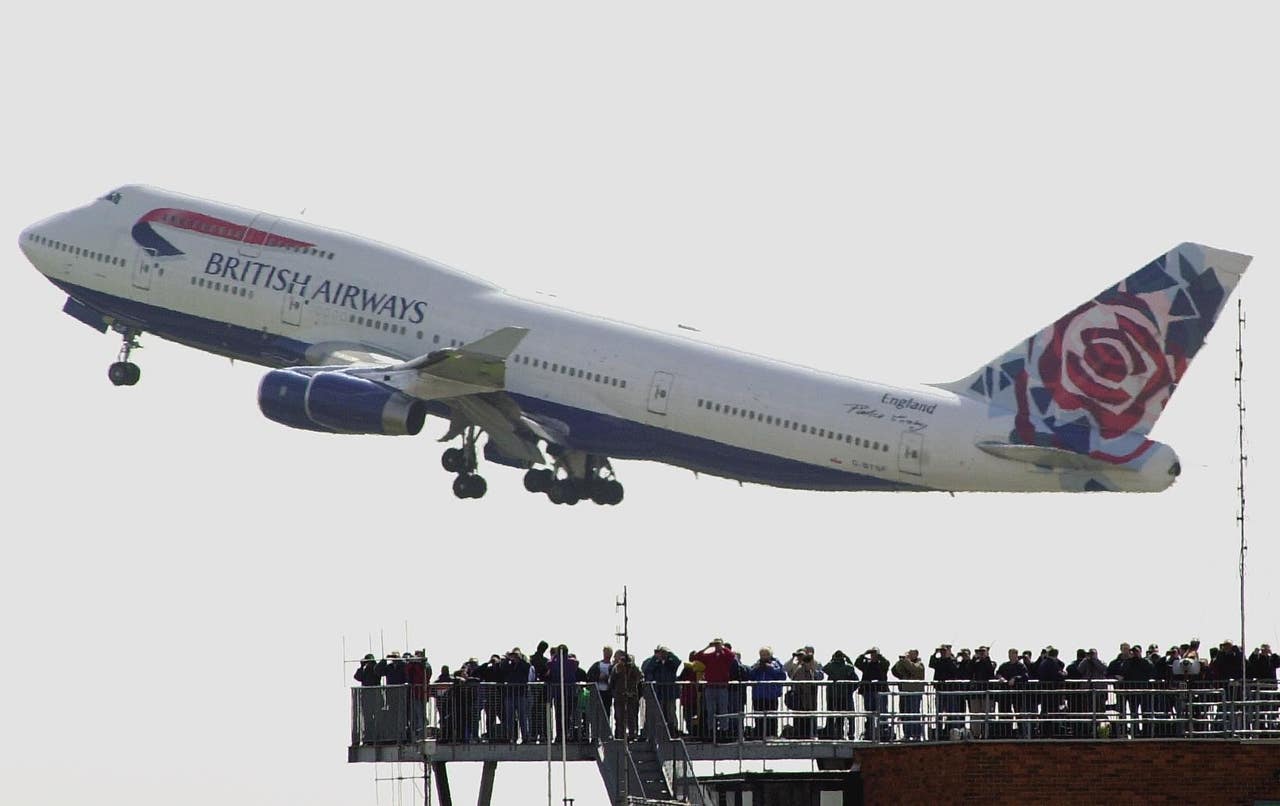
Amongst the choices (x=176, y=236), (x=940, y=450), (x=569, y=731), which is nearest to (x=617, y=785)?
(x=569, y=731)

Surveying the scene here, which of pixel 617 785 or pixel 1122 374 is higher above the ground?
pixel 1122 374

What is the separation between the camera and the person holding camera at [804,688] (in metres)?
40.8

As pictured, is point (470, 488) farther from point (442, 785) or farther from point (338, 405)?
point (442, 785)

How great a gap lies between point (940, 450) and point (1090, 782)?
24037 mm

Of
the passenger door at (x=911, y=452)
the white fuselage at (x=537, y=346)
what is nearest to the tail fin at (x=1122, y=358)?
the white fuselage at (x=537, y=346)

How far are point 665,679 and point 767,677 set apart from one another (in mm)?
→ 1756

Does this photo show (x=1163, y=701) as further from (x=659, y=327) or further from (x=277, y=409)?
(x=277, y=409)

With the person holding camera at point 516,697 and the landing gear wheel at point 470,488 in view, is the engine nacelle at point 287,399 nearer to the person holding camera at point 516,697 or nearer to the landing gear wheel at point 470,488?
the landing gear wheel at point 470,488

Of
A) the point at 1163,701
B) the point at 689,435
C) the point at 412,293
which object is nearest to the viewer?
the point at 1163,701

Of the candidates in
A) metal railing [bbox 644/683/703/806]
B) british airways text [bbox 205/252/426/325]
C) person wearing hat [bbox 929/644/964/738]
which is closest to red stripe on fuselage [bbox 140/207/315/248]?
british airways text [bbox 205/252/426/325]

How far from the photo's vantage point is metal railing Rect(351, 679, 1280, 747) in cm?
3828

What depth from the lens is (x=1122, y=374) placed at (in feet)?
194

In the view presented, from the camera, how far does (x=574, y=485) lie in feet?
230

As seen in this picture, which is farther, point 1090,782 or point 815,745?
point 815,745
